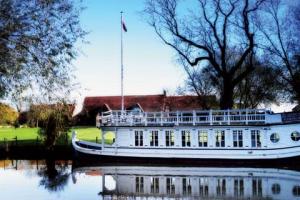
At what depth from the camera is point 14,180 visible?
30.1 meters

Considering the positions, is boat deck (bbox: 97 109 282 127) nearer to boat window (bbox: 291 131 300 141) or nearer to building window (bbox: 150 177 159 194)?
boat window (bbox: 291 131 300 141)

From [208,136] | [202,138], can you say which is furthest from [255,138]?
[202,138]

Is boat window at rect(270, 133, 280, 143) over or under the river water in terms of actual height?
over

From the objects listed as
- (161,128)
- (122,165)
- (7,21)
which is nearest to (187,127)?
(161,128)

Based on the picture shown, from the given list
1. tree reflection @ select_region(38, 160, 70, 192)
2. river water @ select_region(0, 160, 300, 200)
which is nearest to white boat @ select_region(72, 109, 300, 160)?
river water @ select_region(0, 160, 300, 200)

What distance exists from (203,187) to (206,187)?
173 mm

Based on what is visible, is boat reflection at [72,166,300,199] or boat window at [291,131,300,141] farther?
boat window at [291,131,300,141]

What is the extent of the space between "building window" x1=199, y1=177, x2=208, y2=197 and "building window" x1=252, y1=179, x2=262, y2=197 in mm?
2546

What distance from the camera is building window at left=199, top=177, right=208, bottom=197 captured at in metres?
24.2

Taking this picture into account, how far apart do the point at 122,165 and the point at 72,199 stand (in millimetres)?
14964

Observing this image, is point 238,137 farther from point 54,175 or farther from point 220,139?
point 54,175

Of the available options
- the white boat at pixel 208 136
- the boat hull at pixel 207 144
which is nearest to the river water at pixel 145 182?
the boat hull at pixel 207 144

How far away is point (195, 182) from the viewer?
2800cm

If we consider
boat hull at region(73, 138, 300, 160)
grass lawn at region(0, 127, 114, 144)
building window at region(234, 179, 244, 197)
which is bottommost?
building window at region(234, 179, 244, 197)
